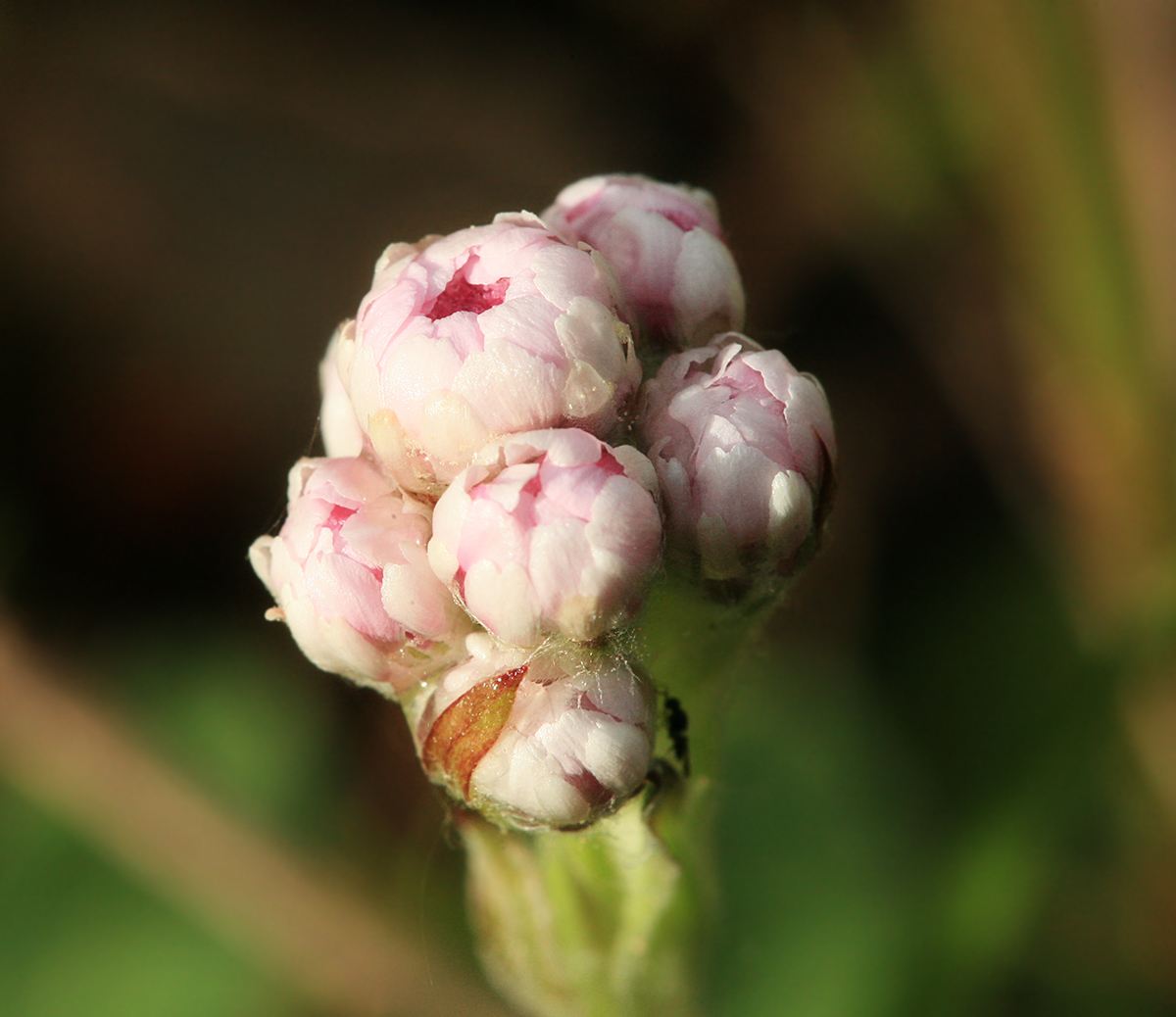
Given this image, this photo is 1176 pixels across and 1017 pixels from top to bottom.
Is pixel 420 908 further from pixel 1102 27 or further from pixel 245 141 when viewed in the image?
pixel 1102 27

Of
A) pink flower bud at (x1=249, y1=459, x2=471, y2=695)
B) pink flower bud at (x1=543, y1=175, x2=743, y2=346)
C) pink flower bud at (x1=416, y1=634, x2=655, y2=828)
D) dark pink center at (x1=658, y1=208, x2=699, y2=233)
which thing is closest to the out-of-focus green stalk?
pink flower bud at (x1=416, y1=634, x2=655, y2=828)

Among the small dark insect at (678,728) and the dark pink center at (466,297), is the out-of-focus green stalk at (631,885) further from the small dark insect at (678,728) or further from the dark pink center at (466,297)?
the dark pink center at (466,297)

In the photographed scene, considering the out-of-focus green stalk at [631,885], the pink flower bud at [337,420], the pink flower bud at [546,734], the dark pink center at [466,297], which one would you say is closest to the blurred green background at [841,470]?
the out-of-focus green stalk at [631,885]

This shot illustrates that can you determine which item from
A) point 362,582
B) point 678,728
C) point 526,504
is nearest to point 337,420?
point 362,582

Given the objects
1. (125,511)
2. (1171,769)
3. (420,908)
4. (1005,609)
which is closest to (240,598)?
(125,511)

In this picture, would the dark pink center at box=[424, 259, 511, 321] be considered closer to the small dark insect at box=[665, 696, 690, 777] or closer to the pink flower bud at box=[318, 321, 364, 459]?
the pink flower bud at box=[318, 321, 364, 459]

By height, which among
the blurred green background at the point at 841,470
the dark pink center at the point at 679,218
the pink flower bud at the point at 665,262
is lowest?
the blurred green background at the point at 841,470
